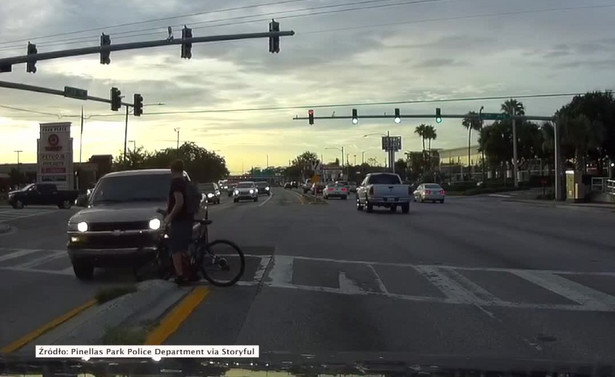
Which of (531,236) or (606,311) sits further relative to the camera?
(531,236)

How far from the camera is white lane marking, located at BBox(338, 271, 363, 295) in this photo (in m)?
10.1

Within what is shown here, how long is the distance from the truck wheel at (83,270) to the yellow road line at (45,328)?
2.33m

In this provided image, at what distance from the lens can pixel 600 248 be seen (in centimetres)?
1609

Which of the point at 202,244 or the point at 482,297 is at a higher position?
the point at 202,244

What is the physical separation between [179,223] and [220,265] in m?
0.95

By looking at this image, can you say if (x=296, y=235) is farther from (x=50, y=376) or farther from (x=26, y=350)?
(x=50, y=376)

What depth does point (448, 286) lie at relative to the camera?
413 inches

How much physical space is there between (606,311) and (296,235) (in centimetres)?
1214

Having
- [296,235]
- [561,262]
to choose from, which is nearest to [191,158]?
[296,235]

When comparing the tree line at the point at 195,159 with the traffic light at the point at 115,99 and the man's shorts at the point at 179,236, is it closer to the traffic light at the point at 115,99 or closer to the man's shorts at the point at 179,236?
the traffic light at the point at 115,99

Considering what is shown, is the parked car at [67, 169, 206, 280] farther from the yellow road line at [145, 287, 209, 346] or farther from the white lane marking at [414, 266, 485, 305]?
the white lane marking at [414, 266, 485, 305]

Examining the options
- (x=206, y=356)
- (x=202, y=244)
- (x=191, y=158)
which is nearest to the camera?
(x=206, y=356)

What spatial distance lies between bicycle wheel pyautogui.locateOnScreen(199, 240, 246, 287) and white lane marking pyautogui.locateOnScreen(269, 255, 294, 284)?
732 millimetres

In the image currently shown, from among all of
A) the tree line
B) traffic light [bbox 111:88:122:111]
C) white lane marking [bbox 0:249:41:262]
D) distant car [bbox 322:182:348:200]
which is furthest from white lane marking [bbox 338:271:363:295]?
the tree line
